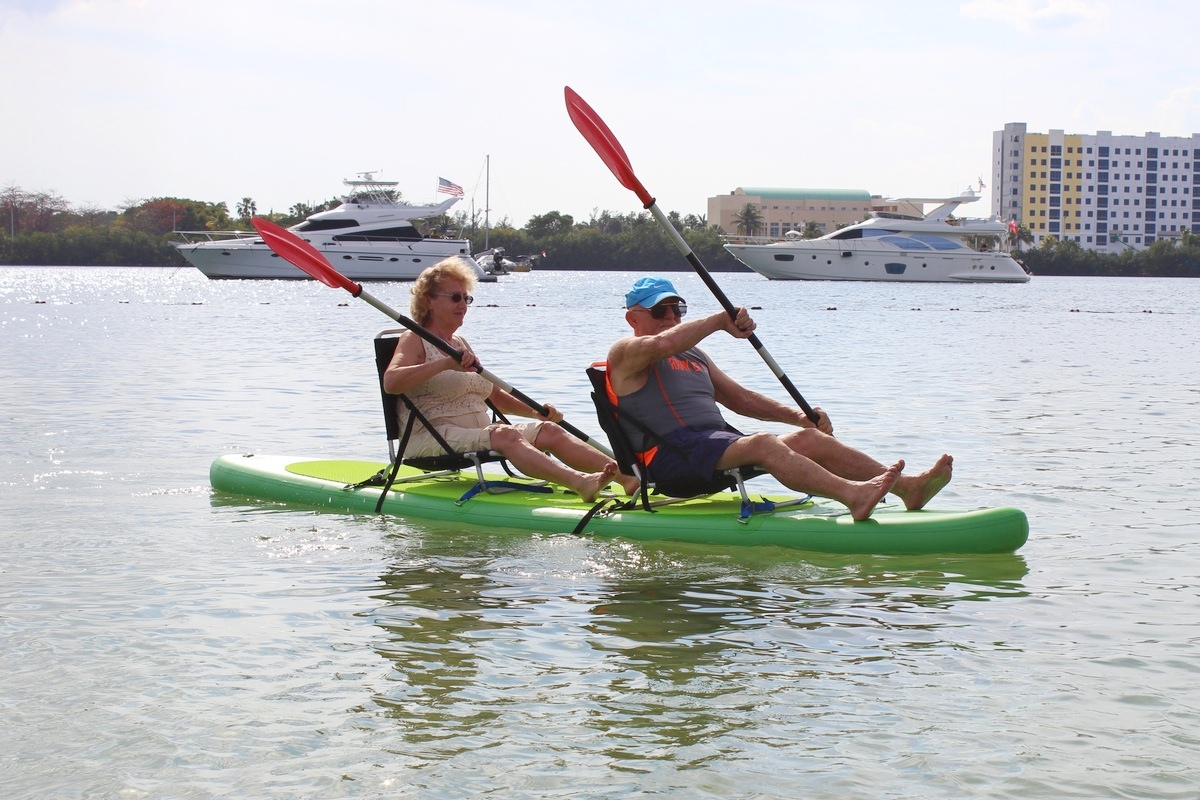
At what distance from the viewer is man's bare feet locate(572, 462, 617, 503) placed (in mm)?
7316

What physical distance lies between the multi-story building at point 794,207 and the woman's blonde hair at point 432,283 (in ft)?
466

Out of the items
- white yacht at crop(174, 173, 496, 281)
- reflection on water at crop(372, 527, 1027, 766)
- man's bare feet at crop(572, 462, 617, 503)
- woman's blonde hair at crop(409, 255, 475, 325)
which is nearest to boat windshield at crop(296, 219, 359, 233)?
white yacht at crop(174, 173, 496, 281)

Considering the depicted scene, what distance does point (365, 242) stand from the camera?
Result: 66.9 m

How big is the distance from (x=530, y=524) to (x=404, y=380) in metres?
1.09

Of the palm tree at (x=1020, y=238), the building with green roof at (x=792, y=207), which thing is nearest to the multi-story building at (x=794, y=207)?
the building with green roof at (x=792, y=207)

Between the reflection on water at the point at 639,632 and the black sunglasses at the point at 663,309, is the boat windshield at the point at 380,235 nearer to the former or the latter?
the reflection on water at the point at 639,632

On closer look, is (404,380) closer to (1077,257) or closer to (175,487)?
(175,487)

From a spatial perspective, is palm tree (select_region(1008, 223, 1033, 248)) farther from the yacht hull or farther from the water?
the water

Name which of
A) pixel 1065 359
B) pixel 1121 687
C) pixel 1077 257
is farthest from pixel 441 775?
pixel 1077 257

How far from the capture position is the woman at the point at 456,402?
766cm

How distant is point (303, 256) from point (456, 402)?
6.32ft

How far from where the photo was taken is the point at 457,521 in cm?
763

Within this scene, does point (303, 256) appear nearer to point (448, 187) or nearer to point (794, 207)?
point (448, 187)

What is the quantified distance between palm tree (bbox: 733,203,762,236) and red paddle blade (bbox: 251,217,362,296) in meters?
133
